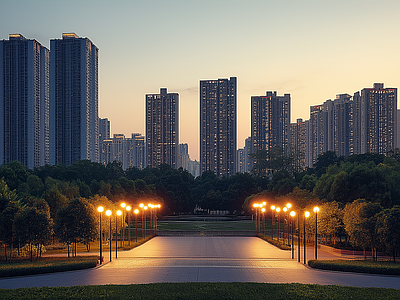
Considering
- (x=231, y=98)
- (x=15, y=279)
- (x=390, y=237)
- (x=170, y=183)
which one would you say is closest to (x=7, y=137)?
(x=170, y=183)

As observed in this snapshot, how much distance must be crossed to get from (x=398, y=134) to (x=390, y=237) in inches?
5799

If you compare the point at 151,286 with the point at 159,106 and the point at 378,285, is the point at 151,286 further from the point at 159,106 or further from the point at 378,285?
the point at 159,106

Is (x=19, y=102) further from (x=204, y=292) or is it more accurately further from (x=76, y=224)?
(x=204, y=292)

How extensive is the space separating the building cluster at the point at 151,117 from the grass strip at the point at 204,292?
3623 inches

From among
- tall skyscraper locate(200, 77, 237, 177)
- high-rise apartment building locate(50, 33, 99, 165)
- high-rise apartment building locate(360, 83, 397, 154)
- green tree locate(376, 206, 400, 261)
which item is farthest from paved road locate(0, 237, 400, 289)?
tall skyscraper locate(200, 77, 237, 177)

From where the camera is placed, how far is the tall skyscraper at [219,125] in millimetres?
184000

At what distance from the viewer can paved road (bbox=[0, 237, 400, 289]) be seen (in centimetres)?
1905

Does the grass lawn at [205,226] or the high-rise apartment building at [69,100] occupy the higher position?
the high-rise apartment building at [69,100]

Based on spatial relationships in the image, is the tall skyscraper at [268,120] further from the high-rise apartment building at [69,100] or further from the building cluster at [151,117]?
the high-rise apartment building at [69,100]

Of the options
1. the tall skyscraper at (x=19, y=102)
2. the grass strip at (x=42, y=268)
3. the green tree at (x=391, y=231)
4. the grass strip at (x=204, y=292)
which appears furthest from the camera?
the tall skyscraper at (x=19, y=102)

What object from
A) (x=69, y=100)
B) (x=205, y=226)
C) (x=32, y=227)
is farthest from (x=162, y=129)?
(x=32, y=227)

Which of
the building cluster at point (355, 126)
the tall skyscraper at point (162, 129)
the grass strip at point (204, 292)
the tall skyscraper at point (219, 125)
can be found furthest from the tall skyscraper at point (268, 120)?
the grass strip at point (204, 292)

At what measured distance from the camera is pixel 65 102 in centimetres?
10975

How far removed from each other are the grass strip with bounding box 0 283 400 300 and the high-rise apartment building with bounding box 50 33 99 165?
322ft
